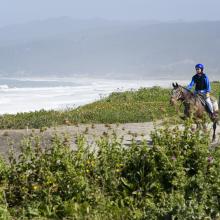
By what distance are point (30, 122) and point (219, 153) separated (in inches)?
553

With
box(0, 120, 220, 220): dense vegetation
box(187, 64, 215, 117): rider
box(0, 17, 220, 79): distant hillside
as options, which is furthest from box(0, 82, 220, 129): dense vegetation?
box(0, 17, 220, 79): distant hillside

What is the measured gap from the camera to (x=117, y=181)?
354 inches

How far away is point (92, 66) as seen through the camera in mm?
151500

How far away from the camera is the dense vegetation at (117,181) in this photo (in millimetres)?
8273

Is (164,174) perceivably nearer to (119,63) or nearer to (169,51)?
(119,63)

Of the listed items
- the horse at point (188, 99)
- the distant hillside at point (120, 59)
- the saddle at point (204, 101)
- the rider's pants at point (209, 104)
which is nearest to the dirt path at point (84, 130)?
the horse at point (188, 99)

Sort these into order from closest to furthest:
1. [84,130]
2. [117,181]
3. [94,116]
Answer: [117,181]
[84,130]
[94,116]

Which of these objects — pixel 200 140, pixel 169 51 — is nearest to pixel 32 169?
pixel 200 140

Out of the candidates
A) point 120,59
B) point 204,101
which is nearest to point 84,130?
point 204,101

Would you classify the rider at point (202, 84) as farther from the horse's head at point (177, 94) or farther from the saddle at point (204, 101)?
the horse's head at point (177, 94)

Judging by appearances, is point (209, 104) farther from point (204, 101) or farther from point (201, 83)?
point (201, 83)

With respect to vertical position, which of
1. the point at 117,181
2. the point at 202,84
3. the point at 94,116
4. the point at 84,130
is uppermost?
Result: the point at 202,84

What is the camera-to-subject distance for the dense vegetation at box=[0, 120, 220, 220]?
827cm

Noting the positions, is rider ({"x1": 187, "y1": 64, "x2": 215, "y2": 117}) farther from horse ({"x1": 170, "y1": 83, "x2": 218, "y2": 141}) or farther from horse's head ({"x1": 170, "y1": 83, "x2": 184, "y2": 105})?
horse's head ({"x1": 170, "y1": 83, "x2": 184, "y2": 105})
